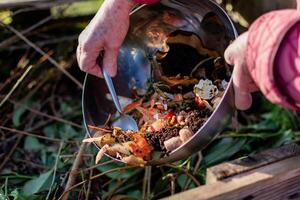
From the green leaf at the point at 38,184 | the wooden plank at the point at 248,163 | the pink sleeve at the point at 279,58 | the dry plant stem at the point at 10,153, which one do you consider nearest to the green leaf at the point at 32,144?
the dry plant stem at the point at 10,153

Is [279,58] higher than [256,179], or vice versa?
[279,58]

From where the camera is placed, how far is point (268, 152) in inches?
32.9

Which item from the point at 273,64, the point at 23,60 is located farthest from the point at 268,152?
the point at 23,60

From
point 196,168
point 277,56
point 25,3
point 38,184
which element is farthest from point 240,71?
point 25,3

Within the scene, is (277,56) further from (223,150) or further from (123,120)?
(223,150)

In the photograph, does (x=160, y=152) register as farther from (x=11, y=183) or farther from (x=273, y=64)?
(x=11, y=183)

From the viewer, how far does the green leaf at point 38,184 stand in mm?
1038

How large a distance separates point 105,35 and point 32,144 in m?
0.49

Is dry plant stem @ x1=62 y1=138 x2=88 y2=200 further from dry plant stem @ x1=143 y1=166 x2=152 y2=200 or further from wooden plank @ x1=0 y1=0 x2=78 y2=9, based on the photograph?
wooden plank @ x1=0 y1=0 x2=78 y2=9

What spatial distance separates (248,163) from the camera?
2.64ft

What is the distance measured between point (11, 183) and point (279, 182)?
0.54 meters

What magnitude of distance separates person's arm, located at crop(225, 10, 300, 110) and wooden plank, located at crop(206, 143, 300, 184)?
13 cm

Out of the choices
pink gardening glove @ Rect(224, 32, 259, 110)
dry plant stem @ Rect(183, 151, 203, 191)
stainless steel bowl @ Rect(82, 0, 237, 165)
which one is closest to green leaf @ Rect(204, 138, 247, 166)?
dry plant stem @ Rect(183, 151, 203, 191)

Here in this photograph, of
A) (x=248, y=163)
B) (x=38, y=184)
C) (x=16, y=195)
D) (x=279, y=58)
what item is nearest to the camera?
(x=279, y=58)
